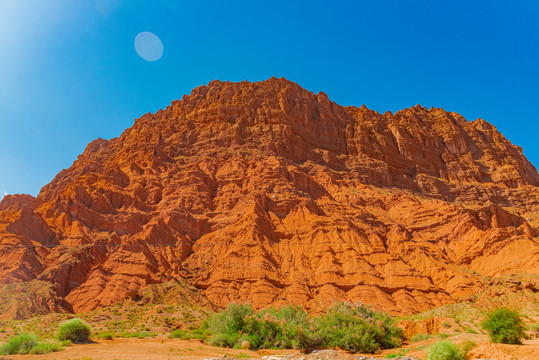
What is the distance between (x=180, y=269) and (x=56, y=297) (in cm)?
1880

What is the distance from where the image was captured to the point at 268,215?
8231cm

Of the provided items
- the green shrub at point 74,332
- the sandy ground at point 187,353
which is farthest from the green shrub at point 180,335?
the green shrub at point 74,332

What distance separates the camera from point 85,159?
127500mm

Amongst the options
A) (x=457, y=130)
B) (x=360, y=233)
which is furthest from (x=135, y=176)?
(x=457, y=130)

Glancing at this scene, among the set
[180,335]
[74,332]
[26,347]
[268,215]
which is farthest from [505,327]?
[268,215]

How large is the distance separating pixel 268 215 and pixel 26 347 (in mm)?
60017

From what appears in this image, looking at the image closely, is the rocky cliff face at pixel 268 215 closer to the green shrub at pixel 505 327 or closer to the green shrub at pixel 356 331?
the green shrub at pixel 356 331

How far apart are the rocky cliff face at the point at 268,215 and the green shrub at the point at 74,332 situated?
29222mm

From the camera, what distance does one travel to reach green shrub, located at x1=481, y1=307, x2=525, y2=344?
87.2ft

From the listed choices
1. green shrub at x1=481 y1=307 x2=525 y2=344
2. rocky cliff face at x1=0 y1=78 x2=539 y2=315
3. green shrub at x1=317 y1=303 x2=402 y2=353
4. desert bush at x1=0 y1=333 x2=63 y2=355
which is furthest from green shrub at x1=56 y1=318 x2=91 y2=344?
rocky cliff face at x1=0 y1=78 x2=539 y2=315

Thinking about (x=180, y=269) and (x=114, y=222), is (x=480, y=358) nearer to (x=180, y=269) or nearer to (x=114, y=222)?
(x=180, y=269)

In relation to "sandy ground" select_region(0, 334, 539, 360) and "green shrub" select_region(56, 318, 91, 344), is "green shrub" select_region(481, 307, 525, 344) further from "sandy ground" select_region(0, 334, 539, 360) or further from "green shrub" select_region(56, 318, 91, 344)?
"green shrub" select_region(56, 318, 91, 344)

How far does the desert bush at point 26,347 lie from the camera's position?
2339 cm

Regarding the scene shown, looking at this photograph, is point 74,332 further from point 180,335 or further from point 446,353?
point 446,353
